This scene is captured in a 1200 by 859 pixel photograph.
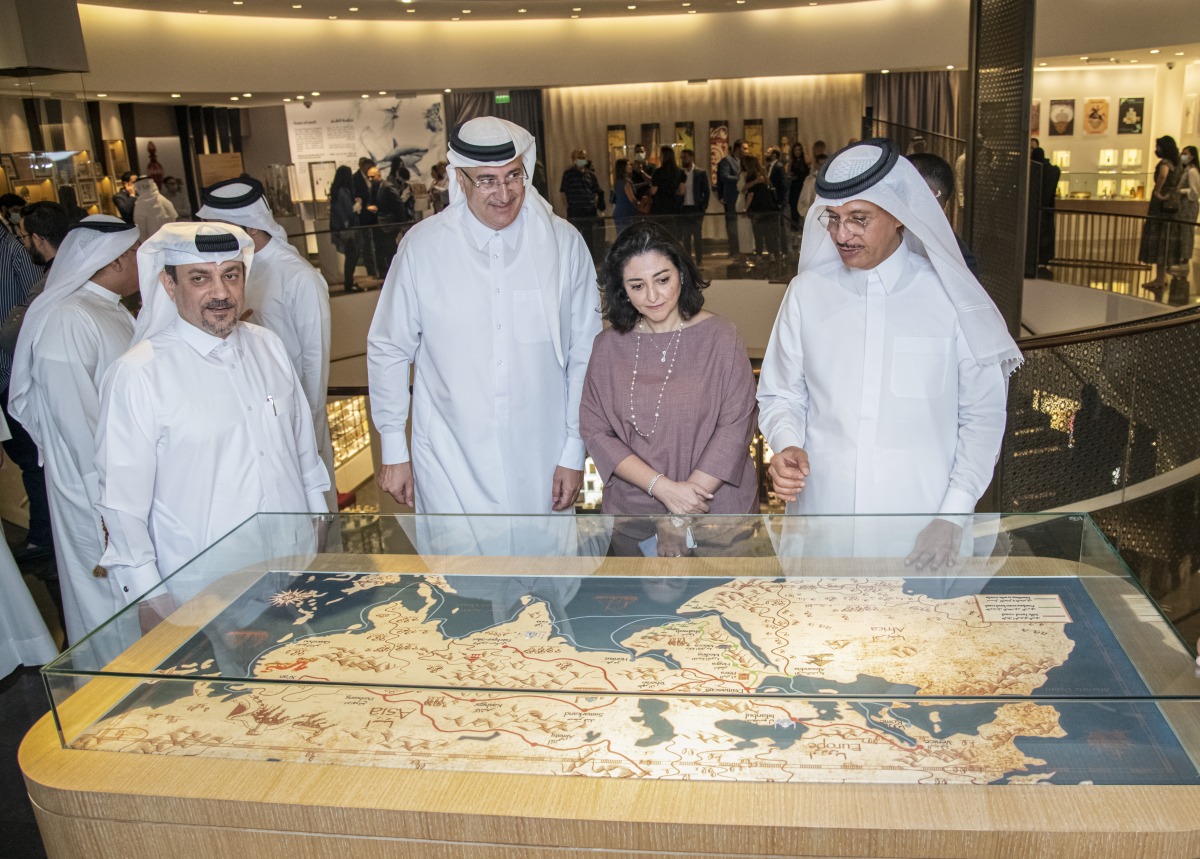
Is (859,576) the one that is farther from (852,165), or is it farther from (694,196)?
(694,196)

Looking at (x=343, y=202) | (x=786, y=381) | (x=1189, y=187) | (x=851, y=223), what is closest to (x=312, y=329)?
(x=786, y=381)

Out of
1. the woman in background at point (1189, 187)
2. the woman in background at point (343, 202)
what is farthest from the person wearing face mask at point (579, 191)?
the woman in background at point (1189, 187)

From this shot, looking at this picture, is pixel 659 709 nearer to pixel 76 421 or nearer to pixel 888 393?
pixel 888 393

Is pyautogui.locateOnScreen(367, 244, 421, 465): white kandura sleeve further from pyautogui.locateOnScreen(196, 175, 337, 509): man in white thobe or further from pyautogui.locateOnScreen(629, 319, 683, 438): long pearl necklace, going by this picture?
pyautogui.locateOnScreen(196, 175, 337, 509): man in white thobe

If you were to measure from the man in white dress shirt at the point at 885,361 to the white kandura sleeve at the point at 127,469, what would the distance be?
1.62 meters

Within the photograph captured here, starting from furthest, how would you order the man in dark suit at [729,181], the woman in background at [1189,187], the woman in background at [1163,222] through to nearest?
1. the man in dark suit at [729,181]
2. the woman in background at [1189,187]
3. the woman in background at [1163,222]

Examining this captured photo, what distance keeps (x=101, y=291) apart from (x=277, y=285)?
719mm

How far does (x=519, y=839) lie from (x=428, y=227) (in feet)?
7.56

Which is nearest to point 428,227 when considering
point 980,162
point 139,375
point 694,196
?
point 139,375

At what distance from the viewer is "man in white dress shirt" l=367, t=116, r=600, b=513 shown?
3.43 m

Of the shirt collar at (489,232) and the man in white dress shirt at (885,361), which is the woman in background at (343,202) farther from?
the man in white dress shirt at (885,361)

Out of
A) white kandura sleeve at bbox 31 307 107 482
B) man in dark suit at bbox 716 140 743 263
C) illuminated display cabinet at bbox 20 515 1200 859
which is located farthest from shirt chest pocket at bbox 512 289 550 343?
man in dark suit at bbox 716 140 743 263

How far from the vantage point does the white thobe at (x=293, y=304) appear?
14.9 ft

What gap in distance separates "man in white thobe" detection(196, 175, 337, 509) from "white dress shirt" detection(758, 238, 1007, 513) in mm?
2413
